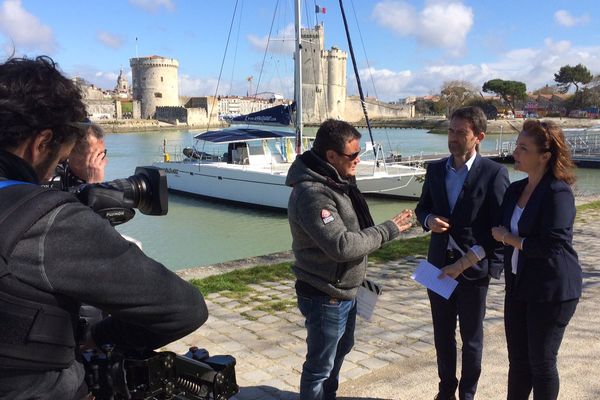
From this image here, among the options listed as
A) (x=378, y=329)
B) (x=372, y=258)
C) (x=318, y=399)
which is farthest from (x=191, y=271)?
(x=318, y=399)

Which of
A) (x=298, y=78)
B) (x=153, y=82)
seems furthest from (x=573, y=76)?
(x=298, y=78)

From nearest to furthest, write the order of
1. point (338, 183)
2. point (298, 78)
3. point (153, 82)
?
point (338, 183) → point (298, 78) → point (153, 82)

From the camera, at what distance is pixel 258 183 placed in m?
16.0

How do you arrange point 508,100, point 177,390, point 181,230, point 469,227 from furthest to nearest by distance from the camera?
point 508,100 < point 181,230 < point 469,227 < point 177,390

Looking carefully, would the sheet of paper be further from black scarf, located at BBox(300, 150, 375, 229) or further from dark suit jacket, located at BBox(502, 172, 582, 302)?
black scarf, located at BBox(300, 150, 375, 229)

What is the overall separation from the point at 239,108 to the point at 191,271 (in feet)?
337

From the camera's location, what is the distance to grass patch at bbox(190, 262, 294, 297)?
5.58 metres

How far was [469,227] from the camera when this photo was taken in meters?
3.04

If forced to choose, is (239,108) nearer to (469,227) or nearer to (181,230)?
(181,230)

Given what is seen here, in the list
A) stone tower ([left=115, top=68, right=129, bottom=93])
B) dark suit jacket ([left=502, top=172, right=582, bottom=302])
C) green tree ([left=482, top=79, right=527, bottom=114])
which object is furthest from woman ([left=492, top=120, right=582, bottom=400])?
stone tower ([left=115, top=68, right=129, bottom=93])

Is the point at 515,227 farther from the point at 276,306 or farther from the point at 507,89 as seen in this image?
the point at 507,89

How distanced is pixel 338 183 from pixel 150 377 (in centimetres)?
147

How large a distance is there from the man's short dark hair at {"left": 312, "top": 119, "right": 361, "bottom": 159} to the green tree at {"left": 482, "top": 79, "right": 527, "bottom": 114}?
9408 cm

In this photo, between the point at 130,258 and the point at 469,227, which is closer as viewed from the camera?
the point at 130,258
